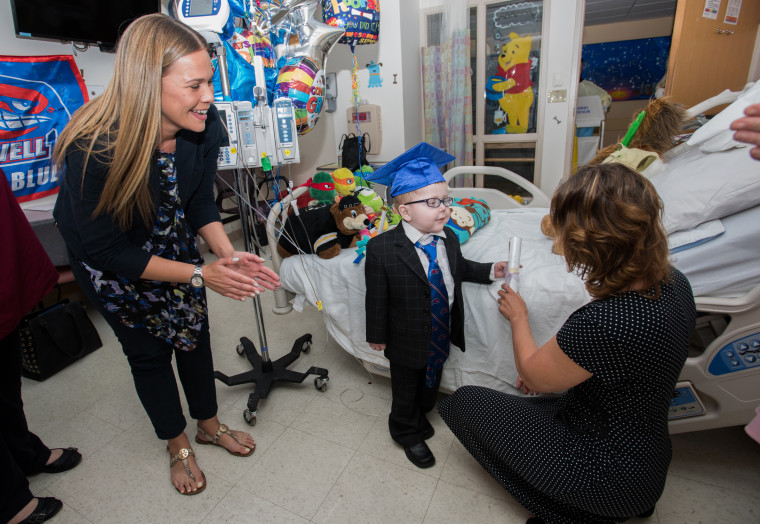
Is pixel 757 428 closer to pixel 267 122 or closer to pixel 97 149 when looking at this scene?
pixel 97 149

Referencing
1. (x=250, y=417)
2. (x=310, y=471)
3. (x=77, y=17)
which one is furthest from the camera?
(x=77, y=17)

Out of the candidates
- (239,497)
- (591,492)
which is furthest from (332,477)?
(591,492)

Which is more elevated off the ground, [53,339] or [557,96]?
[557,96]

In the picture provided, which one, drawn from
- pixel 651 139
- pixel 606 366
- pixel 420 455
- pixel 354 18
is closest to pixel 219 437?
pixel 420 455

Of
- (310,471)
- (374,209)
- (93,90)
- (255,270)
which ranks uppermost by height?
(93,90)

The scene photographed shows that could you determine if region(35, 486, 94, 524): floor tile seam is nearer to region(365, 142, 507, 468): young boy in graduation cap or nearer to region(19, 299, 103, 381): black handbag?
region(19, 299, 103, 381): black handbag

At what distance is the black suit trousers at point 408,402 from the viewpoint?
4.94 feet

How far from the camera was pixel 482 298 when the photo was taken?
156cm

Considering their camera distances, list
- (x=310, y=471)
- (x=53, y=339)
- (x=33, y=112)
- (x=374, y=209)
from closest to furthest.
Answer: (x=310, y=471), (x=53, y=339), (x=374, y=209), (x=33, y=112)

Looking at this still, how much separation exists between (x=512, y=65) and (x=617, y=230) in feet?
11.6

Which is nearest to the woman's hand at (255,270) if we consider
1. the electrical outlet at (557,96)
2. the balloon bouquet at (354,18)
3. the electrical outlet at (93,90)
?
the balloon bouquet at (354,18)

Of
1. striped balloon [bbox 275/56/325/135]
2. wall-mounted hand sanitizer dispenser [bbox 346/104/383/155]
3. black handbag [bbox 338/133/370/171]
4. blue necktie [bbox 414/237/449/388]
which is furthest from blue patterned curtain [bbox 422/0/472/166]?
blue necktie [bbox 414/237/449/388]

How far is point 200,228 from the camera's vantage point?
59.6 inches

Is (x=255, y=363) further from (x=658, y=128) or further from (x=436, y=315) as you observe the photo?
(x=658, y=128)
